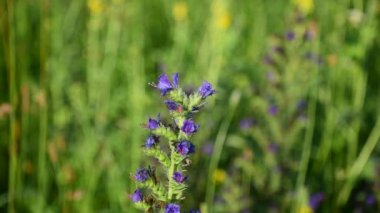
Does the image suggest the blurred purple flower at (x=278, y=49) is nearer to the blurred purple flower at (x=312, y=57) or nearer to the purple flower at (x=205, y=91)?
the blurred purple flower at (x=312, y=57)

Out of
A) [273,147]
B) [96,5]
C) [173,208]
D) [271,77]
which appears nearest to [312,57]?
[271,77]

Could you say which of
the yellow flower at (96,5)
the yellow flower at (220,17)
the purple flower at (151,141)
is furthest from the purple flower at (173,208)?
the yellow flower at (96,5)

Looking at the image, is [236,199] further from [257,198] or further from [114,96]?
[114,96]

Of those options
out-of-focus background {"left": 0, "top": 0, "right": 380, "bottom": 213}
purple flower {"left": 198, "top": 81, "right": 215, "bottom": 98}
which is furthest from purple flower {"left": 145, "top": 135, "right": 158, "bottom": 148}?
out-of-focus background {"left": 0, "top": 0, "right": 380, "bottom": 213}

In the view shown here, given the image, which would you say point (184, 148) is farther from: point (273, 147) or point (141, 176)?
point (273, 147)

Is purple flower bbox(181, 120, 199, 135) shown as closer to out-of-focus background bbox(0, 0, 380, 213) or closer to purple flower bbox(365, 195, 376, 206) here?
out-of-focus background bbox(0, 0, 380, 213)

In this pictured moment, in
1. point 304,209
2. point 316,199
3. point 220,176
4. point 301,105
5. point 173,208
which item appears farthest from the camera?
point 301,105
